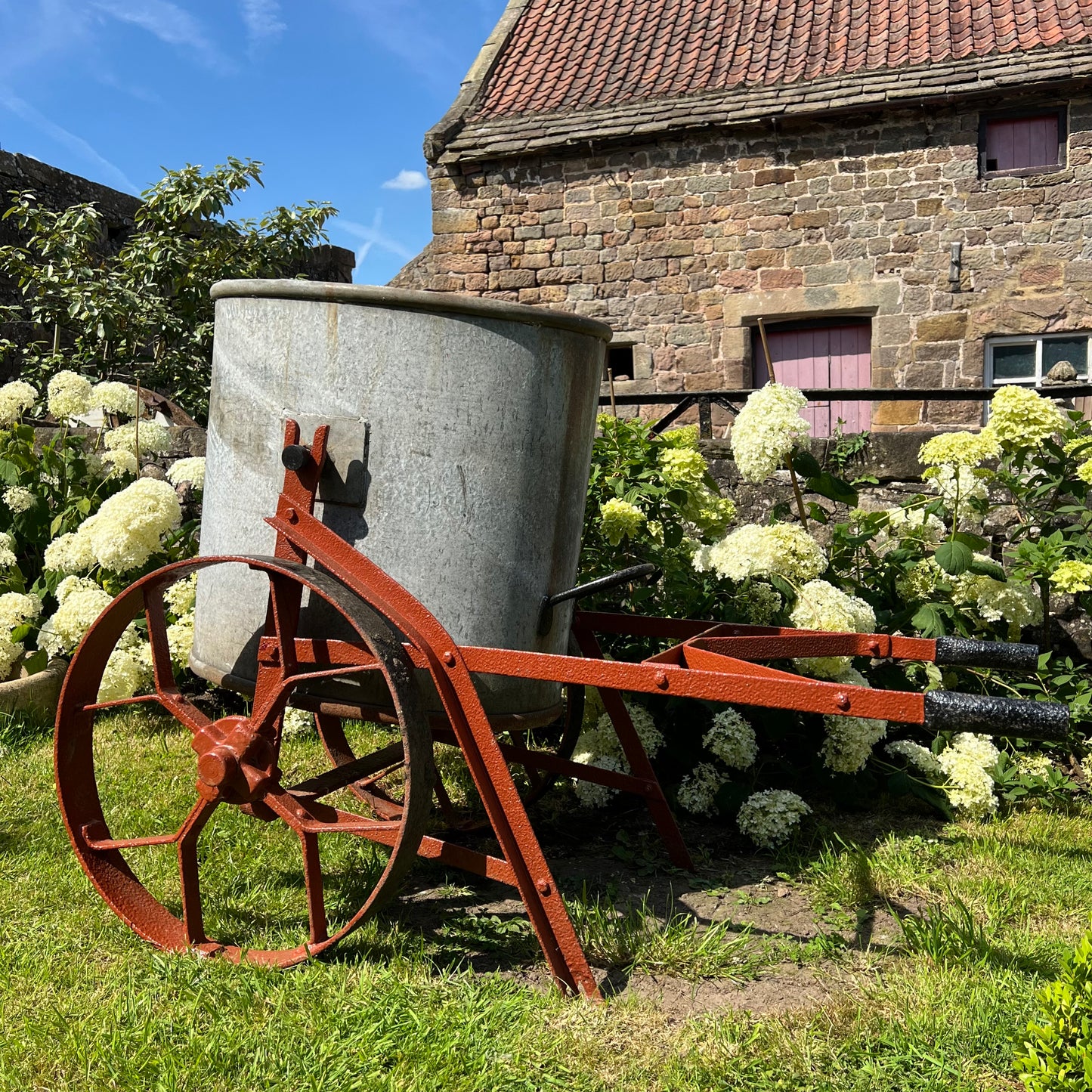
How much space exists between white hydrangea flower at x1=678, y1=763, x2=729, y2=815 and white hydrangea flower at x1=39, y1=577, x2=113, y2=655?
2155 millimetres

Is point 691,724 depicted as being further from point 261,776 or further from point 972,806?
point 261,776

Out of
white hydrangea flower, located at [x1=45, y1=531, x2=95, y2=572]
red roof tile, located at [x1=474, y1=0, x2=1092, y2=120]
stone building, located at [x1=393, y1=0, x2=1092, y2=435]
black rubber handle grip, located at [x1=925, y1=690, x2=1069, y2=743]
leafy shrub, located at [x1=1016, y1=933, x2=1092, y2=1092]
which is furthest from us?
red roof tile, located at [x1=474, y1=0, x2=1092, y2=120]

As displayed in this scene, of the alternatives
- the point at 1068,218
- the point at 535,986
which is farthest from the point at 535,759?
the point at 1068,218

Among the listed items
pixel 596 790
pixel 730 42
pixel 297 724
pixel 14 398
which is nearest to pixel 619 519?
pixel 596 790

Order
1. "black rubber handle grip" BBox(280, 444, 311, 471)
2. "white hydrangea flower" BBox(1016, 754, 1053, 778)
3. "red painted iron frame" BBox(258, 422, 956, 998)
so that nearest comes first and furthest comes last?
"red painted iron frame" BBox(258, 422, 956, 998) < "black rubber handle grip" BBox(280, 444, 311, 471) < "white hydrangea flower" BBox(1016, 754, 1053, 778)

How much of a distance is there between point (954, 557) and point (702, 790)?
1.12 metres

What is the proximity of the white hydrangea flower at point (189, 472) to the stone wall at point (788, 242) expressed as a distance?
19.2ft

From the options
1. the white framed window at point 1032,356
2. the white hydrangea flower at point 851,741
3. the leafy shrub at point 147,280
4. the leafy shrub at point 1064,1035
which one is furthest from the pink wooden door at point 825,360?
the leafy shrub at point 1064,1035

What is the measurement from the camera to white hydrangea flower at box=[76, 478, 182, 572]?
3479 millimetres

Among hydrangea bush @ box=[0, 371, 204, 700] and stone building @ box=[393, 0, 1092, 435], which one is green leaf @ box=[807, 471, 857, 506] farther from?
stone building @ box=[393, 0, 1092, 435]

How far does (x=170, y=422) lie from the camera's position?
6203mm

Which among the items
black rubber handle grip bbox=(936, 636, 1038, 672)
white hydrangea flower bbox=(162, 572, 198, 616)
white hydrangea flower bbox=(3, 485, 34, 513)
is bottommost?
white hydrangea flower bbox=(162, 572, 198, 616)

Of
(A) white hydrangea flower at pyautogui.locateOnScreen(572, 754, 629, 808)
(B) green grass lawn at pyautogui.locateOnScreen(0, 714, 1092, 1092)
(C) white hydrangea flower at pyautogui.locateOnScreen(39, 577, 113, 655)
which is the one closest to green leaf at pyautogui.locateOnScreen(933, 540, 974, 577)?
(B) green grass lawn at pyautogui.locateOnScreen(0, 714, 1092, 1092)

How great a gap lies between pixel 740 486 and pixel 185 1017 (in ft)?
10.8
